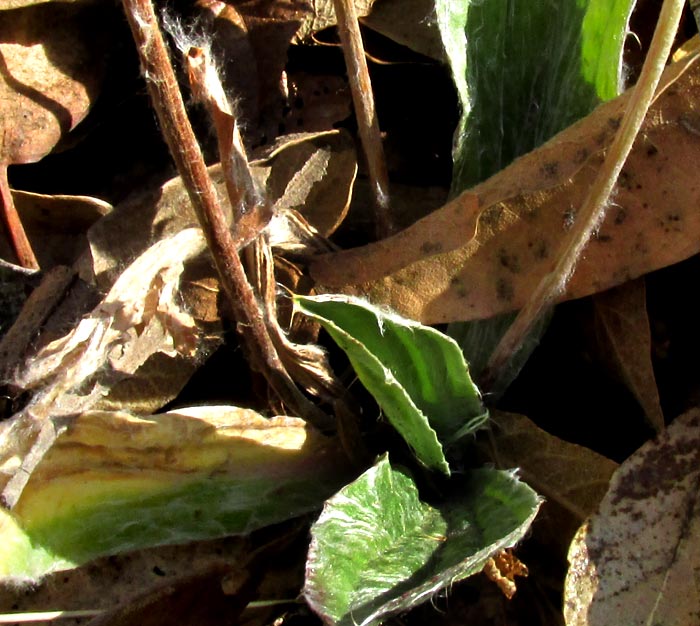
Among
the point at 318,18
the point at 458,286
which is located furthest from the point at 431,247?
the point at 318,18

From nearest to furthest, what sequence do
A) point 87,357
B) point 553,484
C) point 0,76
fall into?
1. point 87,357
2. point 553,484
3. point 0,76

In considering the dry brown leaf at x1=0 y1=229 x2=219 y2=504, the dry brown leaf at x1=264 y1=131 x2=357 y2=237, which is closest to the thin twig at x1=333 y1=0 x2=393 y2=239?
the dry brown leaf at x1=264 y1=131 x2=357 y2=237

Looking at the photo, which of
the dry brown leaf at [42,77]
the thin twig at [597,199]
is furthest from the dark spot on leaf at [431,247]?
the dry brown leaf at [42,77]

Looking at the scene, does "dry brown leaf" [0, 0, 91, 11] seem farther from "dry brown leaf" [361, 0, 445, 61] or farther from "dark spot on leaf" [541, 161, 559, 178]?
"dark spot on leaf" [541, 161, 559, 178]

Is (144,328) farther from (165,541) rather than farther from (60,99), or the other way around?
(60,99)

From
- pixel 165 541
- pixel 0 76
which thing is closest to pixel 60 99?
pixel 0 76

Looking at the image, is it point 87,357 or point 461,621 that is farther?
point 461,621

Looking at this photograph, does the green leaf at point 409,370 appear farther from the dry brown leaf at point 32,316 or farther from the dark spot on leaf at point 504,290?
the dry brown leaf at point 32,316
